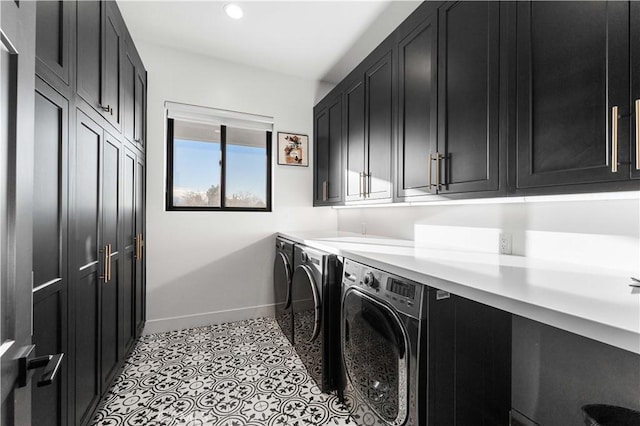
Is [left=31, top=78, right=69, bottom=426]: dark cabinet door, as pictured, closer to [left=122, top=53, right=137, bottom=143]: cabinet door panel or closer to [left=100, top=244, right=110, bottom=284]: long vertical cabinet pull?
[left=100, top=244, right=110, bottom=284]: long vertical cabinet pull

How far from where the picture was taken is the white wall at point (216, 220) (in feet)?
8.43

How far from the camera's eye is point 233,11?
6.61ft

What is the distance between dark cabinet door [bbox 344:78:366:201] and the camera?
2133 millimetres

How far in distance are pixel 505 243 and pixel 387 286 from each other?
80cm

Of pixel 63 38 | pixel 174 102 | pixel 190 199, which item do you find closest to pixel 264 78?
pixel 174 102

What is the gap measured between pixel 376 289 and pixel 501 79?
1052 millimetres

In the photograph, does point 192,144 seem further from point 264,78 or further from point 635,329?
point 635,329

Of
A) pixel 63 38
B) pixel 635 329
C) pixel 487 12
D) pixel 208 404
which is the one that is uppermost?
pixel 487 12

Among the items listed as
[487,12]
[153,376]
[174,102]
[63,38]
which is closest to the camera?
[63,38]

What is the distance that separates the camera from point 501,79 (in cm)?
112

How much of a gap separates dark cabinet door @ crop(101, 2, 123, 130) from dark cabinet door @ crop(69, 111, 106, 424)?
8.8 inches

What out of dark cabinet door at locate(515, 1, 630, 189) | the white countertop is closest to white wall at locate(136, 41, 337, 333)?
the white countertop

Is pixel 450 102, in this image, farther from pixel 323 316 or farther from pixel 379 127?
pixel 323 316

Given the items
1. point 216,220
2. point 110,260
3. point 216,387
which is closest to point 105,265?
point 110,260
